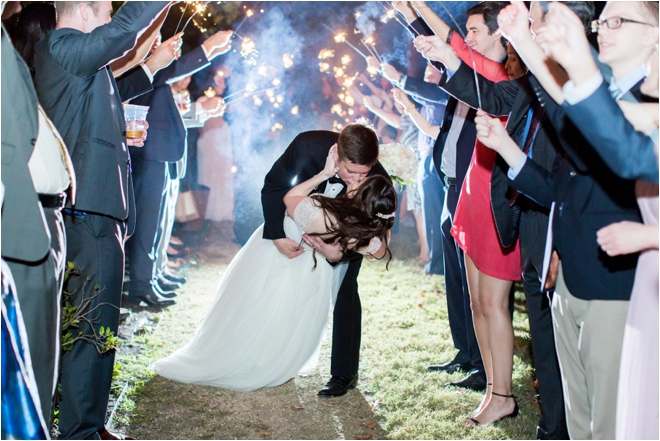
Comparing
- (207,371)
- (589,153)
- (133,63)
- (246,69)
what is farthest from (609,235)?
(246,69)

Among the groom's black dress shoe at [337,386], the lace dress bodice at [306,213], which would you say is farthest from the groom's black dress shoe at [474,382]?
the lace dress bodice at [306,213]

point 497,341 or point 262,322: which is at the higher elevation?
point 497,341

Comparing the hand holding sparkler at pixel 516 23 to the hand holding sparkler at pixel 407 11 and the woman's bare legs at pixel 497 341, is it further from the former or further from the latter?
the woman's bare legs at pixel 497 341

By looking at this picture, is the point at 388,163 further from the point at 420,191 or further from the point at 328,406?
the point at 420,191

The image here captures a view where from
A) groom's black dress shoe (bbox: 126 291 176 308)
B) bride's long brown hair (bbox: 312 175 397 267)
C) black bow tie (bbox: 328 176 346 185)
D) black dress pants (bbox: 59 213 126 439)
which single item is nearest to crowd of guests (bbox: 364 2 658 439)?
bride's long brown hair (bbox: 312 175 397 267)

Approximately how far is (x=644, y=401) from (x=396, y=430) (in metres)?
1.56

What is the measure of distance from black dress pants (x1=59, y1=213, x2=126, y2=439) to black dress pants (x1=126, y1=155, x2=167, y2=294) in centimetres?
282

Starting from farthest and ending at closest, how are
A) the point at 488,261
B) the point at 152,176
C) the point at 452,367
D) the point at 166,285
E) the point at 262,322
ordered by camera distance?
the point at 166,285 → the point at 152,176 → the point at 452,367 → the point at 262,322 → the point at 488,261

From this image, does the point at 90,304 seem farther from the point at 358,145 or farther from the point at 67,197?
the point at 358,145

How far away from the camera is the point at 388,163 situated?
381 centimetres

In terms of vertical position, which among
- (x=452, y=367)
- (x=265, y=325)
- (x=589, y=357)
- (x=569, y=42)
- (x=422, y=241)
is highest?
(x=569, y=42)

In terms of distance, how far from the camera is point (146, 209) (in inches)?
219

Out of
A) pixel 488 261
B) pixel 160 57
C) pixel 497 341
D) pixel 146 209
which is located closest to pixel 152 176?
pixel 146 209

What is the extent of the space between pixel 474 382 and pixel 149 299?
2896 millimetres
